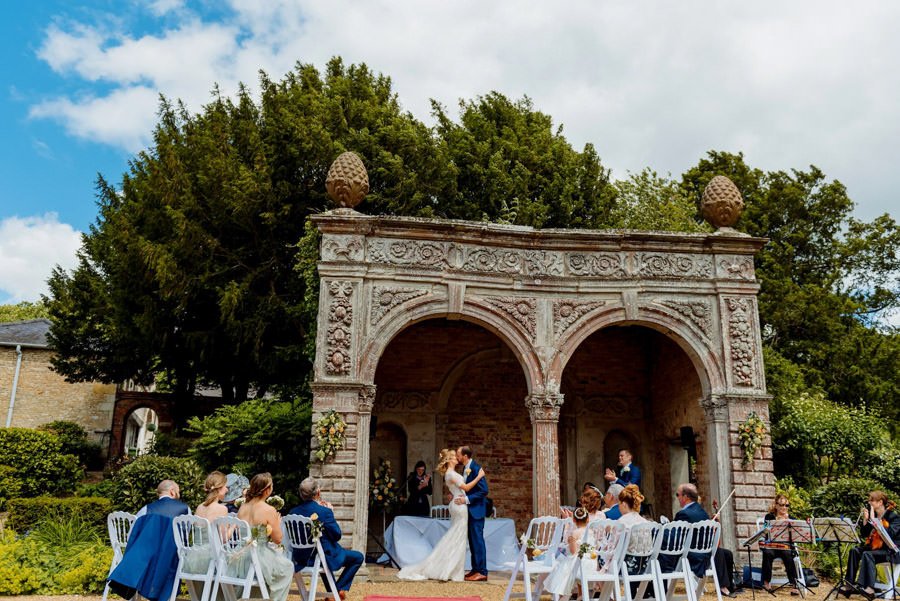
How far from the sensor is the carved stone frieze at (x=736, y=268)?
1093 centimetres

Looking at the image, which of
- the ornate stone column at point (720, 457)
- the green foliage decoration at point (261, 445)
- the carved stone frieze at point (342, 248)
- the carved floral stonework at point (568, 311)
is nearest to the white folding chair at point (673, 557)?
the ornate stone column at point (720, 457)

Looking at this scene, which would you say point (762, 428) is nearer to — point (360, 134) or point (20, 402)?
point (360, 134)

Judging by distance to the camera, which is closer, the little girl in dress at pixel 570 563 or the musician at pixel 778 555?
the little girl in dress at pixel 570 563

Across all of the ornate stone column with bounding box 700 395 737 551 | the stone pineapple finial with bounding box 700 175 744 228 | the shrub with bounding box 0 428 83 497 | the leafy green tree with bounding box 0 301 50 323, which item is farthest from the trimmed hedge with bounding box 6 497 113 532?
the leafy green tree with bounding box 0 301 50 323

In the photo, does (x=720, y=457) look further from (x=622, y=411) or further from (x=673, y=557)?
(x=673, y=557)

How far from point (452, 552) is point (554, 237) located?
5090 millimetres

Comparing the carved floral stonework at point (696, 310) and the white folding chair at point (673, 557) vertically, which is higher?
the carved floral stonework at point (696, 310)

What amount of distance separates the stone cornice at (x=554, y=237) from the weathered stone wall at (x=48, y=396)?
57.1 feet

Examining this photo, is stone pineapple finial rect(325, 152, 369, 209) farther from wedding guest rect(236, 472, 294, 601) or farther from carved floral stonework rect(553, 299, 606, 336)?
wedding guest rect(236, 472, 294, 601)

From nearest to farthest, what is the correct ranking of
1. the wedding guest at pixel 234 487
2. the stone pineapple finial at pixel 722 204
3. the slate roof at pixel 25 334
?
1. the wedding guest at pixel 234 487
2. the stone pineapple finial at pixel 722 204
3. the slate roof at pixel 25 334

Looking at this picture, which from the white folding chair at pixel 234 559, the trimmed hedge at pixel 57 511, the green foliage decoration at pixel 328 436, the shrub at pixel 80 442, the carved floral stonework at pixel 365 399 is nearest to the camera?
Answer: the white folding chair at pixel 234 559

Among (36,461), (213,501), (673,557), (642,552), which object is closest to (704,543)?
(673,557)

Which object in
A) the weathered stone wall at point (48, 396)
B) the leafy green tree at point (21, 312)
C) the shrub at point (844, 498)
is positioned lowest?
the shrub at point (844, 498)

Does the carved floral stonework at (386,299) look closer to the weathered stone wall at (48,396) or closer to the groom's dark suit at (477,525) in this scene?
the groom's dark suit at (477,525)
